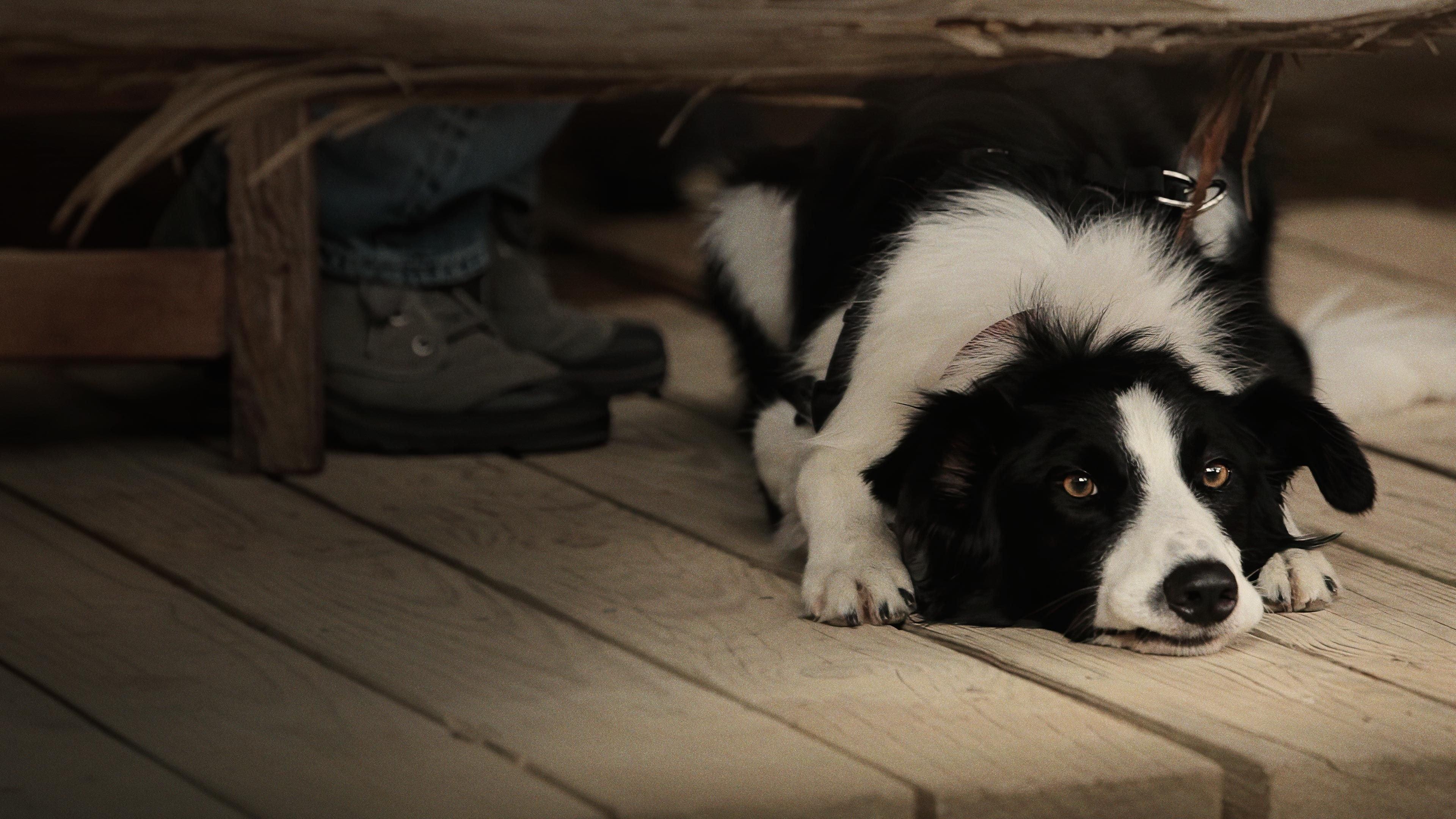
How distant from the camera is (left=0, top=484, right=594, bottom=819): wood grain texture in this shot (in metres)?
1.60

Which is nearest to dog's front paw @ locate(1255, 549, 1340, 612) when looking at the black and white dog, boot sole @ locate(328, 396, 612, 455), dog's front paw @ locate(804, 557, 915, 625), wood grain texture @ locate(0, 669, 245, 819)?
the black and white dog

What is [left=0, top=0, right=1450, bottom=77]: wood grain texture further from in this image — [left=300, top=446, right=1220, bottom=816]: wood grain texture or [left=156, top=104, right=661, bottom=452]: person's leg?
[left=300, top=446, right=1220, bottom=816]: wood grain texture

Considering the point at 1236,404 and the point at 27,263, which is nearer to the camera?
the point at 1236,404

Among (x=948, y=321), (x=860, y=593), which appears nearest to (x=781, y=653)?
(x=860, y=593)

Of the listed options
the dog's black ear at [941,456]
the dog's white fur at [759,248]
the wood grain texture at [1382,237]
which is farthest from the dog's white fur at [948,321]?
the wood grain texture at [1382,237]

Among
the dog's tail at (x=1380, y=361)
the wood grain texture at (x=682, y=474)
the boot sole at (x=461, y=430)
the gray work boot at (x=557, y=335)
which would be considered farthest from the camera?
the gray work boot at (x=557, y=335)

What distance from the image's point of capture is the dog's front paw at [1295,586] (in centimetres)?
209

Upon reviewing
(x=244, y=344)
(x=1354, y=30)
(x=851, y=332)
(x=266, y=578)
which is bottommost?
(x=266, y=578)

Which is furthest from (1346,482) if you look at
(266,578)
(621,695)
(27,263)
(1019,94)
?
(27,263)

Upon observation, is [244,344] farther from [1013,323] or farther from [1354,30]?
[1354,30]

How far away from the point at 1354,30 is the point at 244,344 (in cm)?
163

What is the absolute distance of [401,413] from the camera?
2.72 m

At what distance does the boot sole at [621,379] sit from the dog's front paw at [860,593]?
0.94 m

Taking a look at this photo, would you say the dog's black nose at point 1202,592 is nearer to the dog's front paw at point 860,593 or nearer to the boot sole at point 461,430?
the dog's front paw at point 860,593
